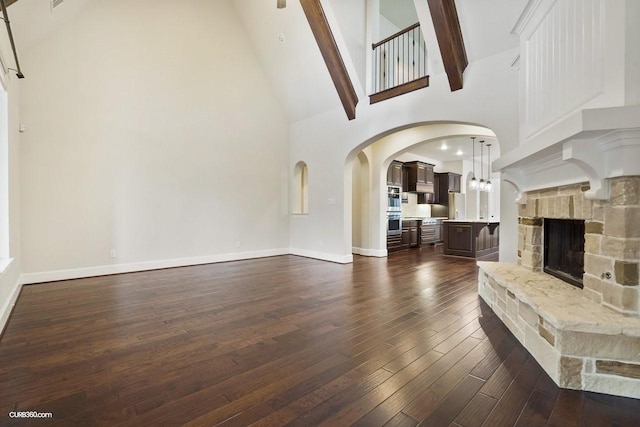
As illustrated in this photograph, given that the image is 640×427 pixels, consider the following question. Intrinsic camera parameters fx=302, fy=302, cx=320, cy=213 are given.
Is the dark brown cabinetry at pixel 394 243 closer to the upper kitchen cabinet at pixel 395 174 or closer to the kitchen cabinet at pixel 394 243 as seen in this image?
the kitchen cabinet at pixel 394 243

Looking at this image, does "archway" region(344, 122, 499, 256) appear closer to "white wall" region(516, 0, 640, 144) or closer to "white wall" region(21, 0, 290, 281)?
"white wall" region(21, 0, 290, 281)

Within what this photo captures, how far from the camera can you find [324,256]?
6.43 m

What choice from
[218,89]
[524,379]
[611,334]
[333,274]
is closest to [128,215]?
[218,89]

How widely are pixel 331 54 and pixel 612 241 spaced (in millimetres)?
4844

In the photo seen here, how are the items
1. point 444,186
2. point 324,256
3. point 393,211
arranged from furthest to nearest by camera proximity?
1. point 444,186
2. point 393,211
3. point 324,256

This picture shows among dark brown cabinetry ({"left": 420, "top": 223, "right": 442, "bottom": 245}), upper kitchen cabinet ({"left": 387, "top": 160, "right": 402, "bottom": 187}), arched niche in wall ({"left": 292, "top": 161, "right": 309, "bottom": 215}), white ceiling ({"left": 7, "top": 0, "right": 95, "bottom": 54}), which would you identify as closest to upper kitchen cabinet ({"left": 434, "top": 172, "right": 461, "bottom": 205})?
dark brown cabinetry ({"left": 420, "top": 223, "right": 442, "bottom": 245})

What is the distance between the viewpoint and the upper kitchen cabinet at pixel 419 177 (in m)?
9.09

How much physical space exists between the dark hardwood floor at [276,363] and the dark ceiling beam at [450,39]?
2.98 m

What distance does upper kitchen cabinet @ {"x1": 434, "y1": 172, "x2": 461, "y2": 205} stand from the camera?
33.4 feet

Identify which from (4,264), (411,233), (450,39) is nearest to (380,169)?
(411,233)

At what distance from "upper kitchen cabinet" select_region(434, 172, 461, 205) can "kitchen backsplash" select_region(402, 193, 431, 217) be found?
1.67 ft

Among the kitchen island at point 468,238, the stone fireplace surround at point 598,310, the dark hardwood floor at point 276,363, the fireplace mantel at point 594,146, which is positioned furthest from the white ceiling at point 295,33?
the kitchen island at point 468,238

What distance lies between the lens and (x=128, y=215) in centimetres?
509

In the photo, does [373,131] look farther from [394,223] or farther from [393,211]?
[394,223]
